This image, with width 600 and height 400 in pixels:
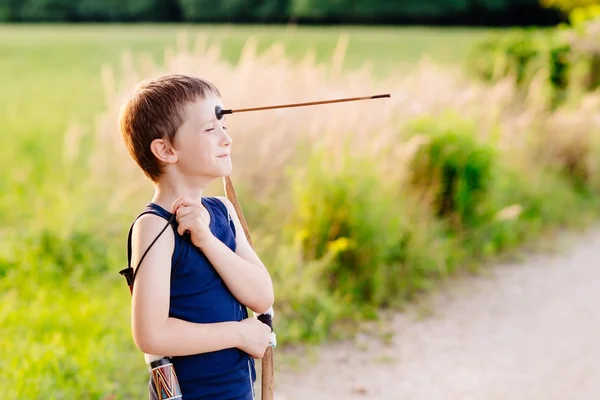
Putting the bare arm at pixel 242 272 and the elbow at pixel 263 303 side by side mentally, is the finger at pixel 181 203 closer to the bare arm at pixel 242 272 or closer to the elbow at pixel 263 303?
the bare arm at pixel 242 272

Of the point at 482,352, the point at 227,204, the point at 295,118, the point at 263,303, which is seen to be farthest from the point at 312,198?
the point at 263,303

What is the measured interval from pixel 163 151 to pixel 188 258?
0.83ft

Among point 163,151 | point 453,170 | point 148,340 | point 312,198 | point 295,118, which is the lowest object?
point 148,340

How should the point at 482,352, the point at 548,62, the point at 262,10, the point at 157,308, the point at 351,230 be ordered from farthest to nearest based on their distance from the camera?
the point at 262,10
the point at 548,62
the point at 351,230
the point at 482,352
the point at 157,308

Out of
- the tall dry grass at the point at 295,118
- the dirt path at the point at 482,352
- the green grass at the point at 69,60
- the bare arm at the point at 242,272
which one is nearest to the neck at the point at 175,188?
the bare arm at the point at 242,272

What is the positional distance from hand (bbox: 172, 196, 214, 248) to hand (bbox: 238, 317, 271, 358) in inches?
9.9

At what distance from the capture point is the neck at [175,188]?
189cm

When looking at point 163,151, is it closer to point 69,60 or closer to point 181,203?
point 181,203

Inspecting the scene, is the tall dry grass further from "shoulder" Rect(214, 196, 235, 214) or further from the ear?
the ear

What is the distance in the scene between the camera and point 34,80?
1638 cm

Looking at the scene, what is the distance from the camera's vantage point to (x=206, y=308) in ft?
6.25

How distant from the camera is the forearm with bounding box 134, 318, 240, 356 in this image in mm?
1813

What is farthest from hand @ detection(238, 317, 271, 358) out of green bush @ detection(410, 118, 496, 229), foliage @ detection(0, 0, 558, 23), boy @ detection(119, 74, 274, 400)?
foliage @ detection(0, 0, 558, 23)

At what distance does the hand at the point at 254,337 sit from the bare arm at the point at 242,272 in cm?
4
